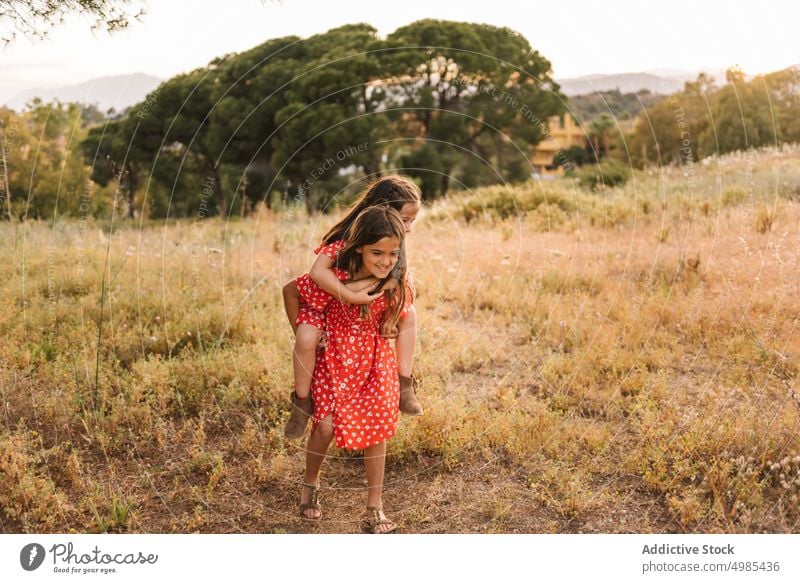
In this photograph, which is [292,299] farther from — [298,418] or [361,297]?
[298,418]

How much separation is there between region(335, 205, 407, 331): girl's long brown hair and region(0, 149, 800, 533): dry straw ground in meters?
1.01

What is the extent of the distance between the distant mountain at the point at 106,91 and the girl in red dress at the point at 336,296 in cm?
212

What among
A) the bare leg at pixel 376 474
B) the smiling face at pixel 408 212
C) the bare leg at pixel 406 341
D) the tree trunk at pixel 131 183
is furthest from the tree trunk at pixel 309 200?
the bare leg at pixel 376 474

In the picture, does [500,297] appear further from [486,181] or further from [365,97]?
[486,181]

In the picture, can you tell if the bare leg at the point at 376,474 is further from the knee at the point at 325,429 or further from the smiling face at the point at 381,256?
the smiling face at the point at 381,256

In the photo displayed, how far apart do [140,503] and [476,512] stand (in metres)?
1.79

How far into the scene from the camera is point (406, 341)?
357 cm

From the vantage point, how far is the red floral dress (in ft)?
11.0

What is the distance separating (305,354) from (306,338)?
0.08 meters

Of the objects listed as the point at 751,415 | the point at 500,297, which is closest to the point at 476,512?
the point at 751,415

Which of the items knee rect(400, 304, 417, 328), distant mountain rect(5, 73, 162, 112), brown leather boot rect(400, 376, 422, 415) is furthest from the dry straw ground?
distant mountain rect(5, 73, 162, 112)

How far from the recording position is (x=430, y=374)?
4941 mm

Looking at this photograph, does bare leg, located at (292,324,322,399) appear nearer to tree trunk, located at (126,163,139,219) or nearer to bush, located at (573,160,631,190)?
tree trunk, located at (126,163,139,219)

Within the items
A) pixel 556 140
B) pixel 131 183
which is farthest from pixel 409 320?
pixel 556 140
